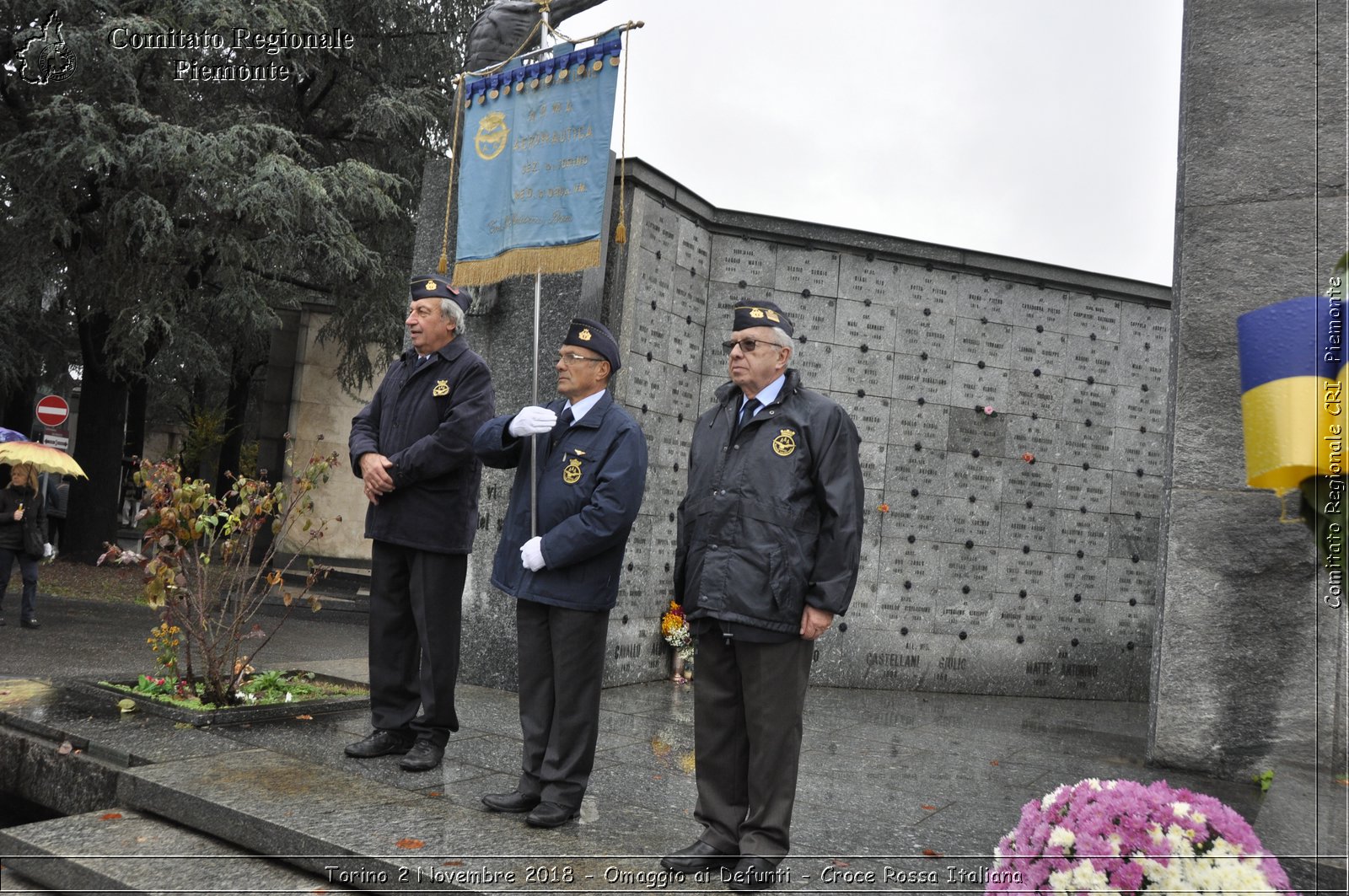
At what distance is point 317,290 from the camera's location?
59.0 feet

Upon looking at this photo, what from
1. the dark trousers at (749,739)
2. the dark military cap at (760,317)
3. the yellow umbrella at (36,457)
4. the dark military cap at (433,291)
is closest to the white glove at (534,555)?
the dark trousers at (749,739)

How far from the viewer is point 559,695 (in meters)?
4.20

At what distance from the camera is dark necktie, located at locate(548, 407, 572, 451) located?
4.47 meters

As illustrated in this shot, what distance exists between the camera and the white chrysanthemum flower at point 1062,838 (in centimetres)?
289

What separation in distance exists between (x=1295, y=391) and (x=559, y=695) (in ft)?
9.14

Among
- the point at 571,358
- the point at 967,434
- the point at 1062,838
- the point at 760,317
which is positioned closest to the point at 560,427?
the point at 571,358

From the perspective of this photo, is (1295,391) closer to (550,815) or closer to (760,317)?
(760,317)

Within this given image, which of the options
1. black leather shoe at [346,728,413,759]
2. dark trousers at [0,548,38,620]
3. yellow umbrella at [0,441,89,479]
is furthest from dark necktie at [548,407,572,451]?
dark trousers at [0,548,38,620]

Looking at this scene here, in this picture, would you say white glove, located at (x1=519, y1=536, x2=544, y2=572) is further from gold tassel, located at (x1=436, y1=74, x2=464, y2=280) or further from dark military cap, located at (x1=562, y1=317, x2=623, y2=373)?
gold tassel, located at (x1=436, y1=74, x2=464, y2=280)

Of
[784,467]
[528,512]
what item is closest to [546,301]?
[528,512]

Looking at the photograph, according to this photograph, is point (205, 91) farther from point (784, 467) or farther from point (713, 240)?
point (784, 467)

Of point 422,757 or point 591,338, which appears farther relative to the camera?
point 422,757

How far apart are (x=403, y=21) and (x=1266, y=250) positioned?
1535cm

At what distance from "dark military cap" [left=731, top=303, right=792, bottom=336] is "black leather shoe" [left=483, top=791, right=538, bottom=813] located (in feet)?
6.32
